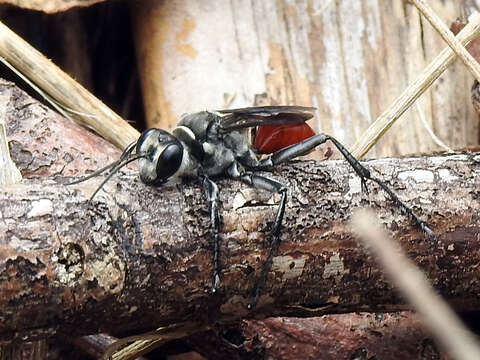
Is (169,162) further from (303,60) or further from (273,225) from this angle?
(303,60)

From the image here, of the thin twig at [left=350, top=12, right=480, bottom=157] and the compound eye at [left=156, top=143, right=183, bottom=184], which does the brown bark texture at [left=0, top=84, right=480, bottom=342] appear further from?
the thin twig at [left=350, top=12, right=480, bottom=157]

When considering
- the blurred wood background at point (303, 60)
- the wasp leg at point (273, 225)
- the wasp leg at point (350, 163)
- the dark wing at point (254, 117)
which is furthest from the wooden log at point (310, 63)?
the wasp leg at point (273, 225)

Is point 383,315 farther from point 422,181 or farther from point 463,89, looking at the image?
point 463,89

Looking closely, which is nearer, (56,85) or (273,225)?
(273,225)

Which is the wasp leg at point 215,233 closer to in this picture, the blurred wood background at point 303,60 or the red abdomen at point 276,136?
the red abdomen at point 276,136

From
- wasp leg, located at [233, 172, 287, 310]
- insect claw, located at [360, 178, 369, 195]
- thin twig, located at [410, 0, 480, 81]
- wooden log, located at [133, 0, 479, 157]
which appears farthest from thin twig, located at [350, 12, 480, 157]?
wasp leg, located at [233, 172, 287, 310]

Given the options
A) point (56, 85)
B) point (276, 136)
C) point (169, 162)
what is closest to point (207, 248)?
point (169, 162)

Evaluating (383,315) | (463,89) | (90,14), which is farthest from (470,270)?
(90,14)

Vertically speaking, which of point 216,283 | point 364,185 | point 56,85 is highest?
point 56,85
